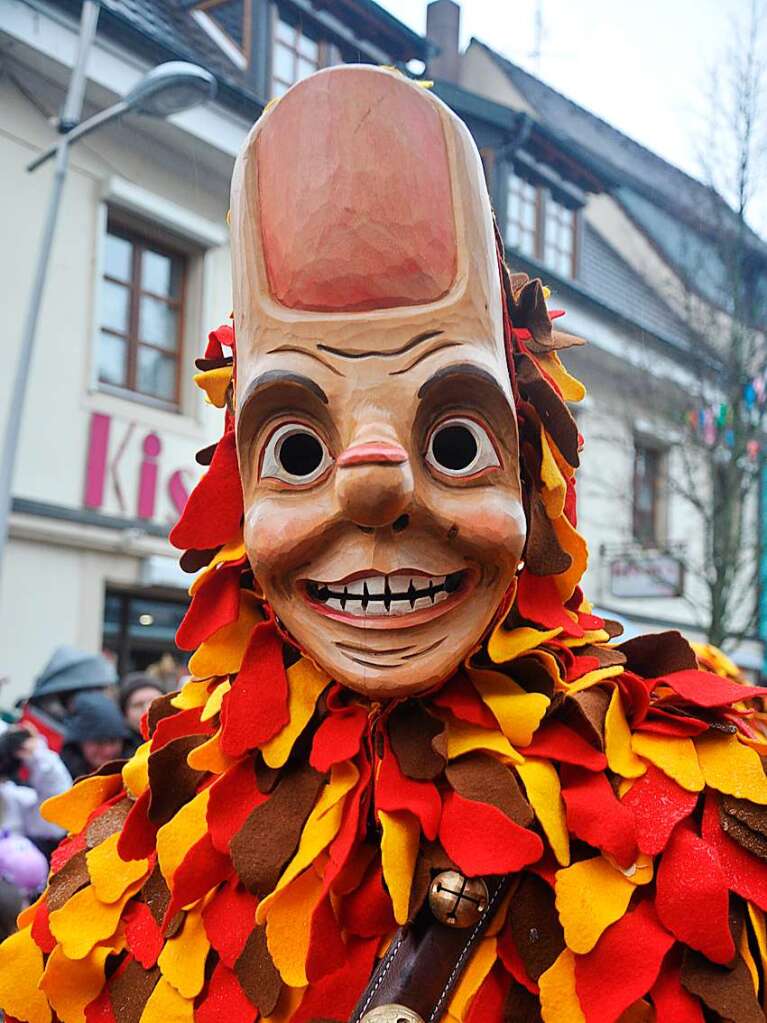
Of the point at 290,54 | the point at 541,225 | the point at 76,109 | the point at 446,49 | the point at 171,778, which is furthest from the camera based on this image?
the point at 541,225

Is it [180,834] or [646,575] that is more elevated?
[646,575]

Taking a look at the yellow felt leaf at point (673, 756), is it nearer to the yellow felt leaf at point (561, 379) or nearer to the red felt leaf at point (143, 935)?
the yellow felt leaf at point (561, 379)

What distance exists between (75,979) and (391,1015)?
0.45m

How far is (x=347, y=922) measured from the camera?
48.6 inches

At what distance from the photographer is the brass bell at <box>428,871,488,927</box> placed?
1163 mm

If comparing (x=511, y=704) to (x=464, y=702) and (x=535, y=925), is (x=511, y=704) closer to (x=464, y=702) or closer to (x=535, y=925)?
(x=464, y=702)

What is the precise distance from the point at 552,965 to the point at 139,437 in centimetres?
558

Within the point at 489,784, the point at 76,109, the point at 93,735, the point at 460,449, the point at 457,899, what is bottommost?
the point at 93,735

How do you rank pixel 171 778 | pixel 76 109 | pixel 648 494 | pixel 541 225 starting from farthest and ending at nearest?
pixel 648 494 → pixel 541 225 → pixel 76 109 → pixel 171 778

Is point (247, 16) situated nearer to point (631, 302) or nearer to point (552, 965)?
point (631, 302)

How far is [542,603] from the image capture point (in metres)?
1.36

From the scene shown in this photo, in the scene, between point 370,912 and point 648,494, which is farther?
point 648,494

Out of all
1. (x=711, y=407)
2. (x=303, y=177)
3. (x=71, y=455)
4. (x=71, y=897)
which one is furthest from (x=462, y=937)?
(x=711, y=407)

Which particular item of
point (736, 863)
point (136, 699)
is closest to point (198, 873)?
point (736, 863)
